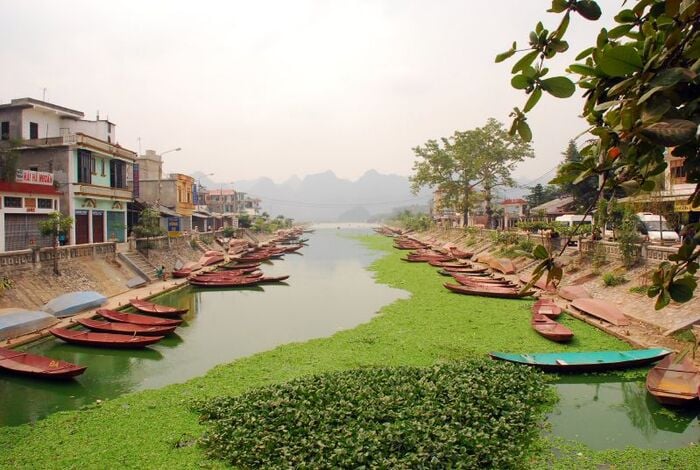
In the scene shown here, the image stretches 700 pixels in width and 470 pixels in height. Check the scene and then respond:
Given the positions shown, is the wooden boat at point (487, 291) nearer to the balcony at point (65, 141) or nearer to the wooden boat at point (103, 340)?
the wooden boat at point (103, 340)

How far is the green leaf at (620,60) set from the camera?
1558 mm

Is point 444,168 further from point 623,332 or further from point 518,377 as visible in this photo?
point 518,377

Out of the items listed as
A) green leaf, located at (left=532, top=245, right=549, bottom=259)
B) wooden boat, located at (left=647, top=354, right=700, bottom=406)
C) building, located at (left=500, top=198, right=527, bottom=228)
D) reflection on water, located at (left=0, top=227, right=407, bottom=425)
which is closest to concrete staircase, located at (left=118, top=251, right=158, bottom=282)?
reflection on water, located at (left=0, top=227, right=407, bottom=425)

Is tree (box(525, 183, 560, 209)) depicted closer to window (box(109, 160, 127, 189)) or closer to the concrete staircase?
the concrete staircase

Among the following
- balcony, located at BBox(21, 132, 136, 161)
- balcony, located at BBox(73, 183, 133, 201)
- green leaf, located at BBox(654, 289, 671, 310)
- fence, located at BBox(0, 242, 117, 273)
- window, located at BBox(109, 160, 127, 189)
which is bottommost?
fence, located at BBox(0, 242, 117, 273)

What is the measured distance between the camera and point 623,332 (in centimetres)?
1325

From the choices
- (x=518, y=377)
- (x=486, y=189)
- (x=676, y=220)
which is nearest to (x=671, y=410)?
(x=518, y=377)

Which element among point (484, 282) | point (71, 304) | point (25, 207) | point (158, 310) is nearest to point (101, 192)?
point (25, 207)

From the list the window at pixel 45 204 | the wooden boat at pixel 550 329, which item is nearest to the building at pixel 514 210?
the wooden boat at pixel 550 329

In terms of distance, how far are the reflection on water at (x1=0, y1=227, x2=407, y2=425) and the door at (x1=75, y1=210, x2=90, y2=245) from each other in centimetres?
610

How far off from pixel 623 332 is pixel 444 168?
3253 centimetres

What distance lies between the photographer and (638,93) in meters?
1.65

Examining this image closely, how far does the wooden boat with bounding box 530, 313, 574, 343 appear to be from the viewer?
12688 millimetres

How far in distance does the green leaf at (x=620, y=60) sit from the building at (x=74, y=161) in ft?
82.7
